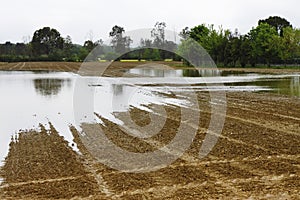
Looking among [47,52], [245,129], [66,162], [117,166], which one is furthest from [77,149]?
[47,52]

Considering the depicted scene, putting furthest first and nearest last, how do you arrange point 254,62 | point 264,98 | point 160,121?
point 254,62
point 264,98
point 160,121

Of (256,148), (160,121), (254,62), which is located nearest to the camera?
(256,148)

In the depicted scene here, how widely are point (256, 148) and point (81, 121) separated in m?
5.27

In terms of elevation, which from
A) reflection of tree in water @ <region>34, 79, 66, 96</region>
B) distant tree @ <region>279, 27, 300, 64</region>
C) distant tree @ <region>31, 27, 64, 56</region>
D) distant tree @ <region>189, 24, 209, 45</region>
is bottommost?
reflection of tree in water @ <region>34, 79, 66, 96</region>

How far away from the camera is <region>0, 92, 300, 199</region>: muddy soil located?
17.6 feet

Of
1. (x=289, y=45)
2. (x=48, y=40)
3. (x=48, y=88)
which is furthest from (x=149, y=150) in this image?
(x=48, y=40)

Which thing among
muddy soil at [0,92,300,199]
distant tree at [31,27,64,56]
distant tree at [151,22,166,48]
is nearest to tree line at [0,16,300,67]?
distant tree at [151,22,166,48]

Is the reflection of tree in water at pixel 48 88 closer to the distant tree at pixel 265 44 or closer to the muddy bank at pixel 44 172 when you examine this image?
the muddy bank at pixel 44 172

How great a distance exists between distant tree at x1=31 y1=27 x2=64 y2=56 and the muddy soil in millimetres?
103416

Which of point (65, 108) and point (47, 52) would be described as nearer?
point (65, 108)

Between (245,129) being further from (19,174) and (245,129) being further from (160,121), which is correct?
(19,174)

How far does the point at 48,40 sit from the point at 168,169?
11166cm

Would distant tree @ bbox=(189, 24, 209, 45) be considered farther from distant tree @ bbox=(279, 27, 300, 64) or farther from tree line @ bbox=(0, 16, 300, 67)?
distant tree @ bbox=(279, 27, 300, 64)

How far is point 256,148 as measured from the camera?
25.4 ft
